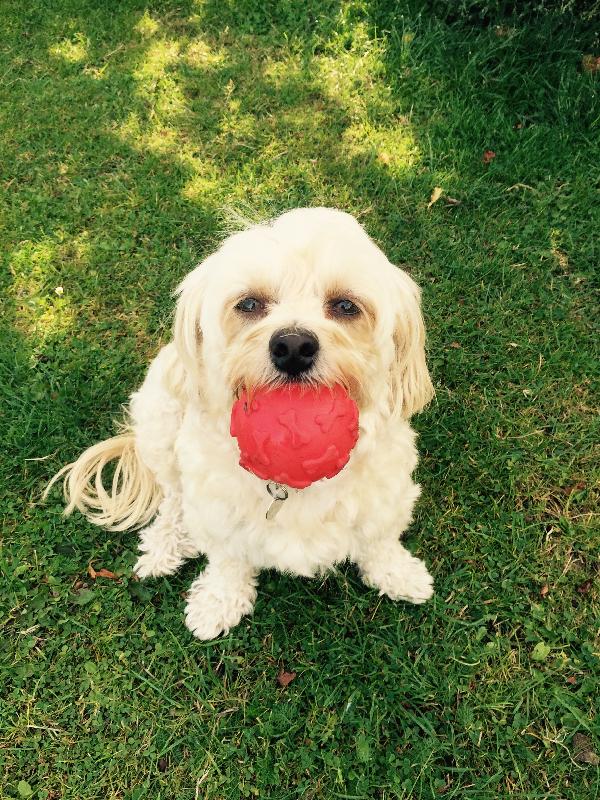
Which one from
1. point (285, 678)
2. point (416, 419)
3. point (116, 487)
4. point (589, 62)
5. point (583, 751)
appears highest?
point (589, 62)

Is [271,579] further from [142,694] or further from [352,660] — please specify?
[142,694]

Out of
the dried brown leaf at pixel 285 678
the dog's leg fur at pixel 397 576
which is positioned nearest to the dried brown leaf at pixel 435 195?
the dog's leg fur at pixel 397 576

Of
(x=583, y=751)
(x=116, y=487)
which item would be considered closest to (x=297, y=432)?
(x=116, y=487)

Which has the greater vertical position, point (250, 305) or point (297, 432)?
point (250, 305)

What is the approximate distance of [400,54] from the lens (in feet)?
15.4

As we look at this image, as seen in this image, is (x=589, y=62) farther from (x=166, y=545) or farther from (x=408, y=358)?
(x=166, y=545)

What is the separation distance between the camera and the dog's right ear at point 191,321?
6.98 feet

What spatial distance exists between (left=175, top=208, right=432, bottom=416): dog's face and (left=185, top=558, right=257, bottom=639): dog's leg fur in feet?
3.53

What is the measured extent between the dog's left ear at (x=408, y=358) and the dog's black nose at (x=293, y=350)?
0.45 m

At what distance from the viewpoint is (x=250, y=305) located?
2.05 metres

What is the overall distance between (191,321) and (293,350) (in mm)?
500

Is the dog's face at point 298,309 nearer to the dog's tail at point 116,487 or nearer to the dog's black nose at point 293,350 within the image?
the dog's black nose at point 293,350

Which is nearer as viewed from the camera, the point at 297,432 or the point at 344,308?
the point at 297,432

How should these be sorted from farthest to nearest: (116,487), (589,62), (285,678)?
1. (589,62)
2. (116,487)
3. (285,678)
